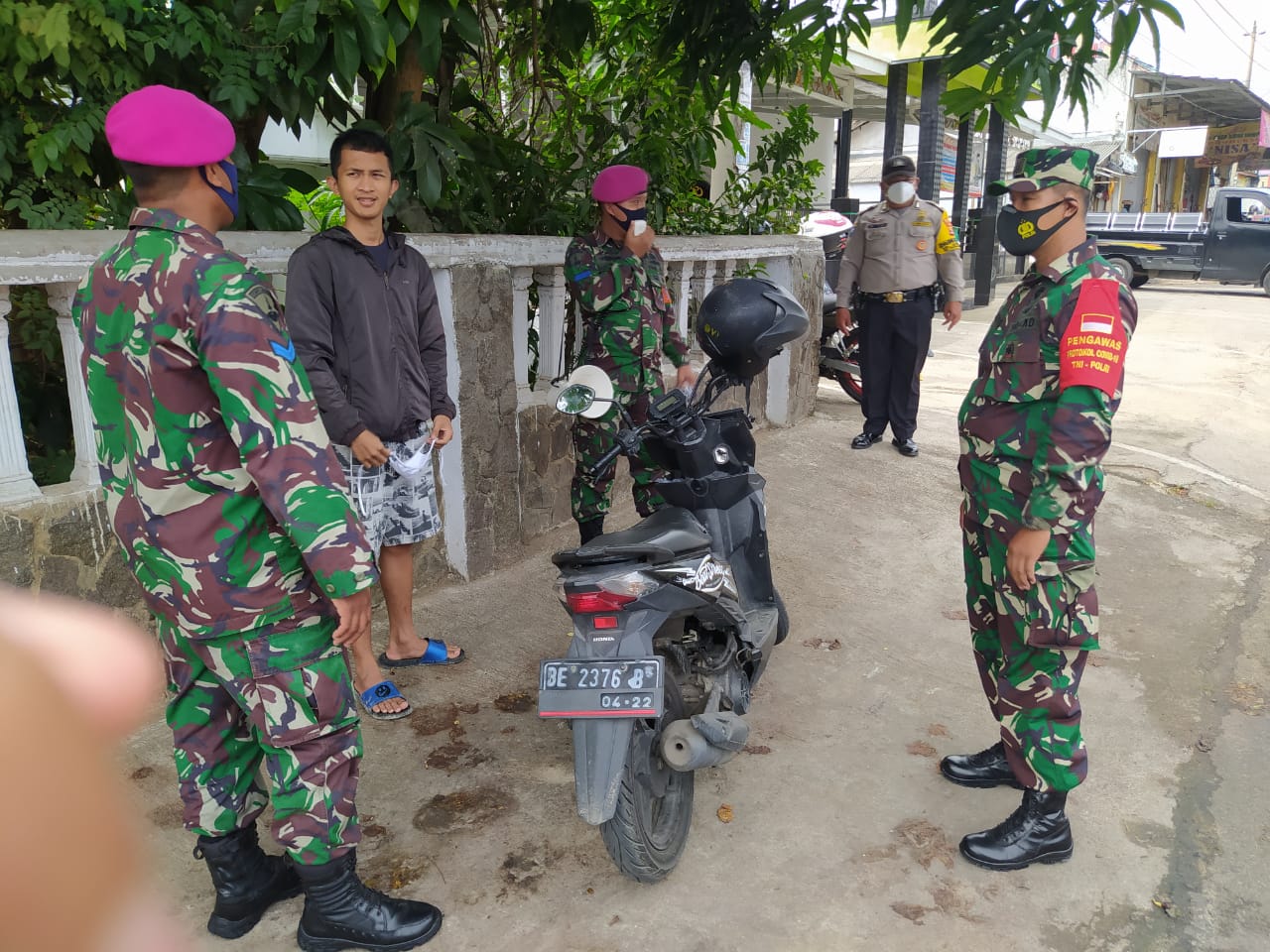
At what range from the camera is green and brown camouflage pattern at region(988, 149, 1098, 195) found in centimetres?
239

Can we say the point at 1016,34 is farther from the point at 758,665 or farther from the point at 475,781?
the point at 475,781

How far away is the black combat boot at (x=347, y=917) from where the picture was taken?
7.06ft

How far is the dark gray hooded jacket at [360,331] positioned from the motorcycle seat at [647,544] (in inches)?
37.5

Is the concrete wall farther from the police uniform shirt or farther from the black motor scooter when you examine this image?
the black motor scooter

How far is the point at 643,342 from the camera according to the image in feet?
13.0

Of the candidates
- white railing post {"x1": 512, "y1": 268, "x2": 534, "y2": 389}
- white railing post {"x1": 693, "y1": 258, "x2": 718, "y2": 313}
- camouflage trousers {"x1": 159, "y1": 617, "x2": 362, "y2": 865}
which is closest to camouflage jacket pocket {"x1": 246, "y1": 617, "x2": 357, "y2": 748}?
camouflage trousers {"x1": 159, "y1": 617, "x2": 362, "y2": 865}

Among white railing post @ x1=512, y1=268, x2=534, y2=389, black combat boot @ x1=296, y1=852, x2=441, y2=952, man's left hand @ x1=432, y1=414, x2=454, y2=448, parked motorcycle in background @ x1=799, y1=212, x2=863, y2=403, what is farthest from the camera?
parked motorcycle in background @ x1=799, y1=212, x2=863, y2=403

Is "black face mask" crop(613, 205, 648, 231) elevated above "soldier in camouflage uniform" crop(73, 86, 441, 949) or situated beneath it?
elevated above

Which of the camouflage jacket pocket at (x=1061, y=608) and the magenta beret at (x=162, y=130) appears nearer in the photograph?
the magenta beret at (x=162, y=130)

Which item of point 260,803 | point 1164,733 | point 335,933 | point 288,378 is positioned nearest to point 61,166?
point 288,378

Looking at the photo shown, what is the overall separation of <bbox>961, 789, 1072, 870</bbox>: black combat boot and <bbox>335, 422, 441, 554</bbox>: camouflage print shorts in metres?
1.92

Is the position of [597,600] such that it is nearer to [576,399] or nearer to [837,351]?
[576,399]

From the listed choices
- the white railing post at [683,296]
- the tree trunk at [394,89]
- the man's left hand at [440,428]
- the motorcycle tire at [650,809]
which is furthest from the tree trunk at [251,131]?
the motorcycle tire at [650,809]

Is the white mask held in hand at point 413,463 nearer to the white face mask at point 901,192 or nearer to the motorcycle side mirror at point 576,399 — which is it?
the motorcycle side mirror at point 576,399
